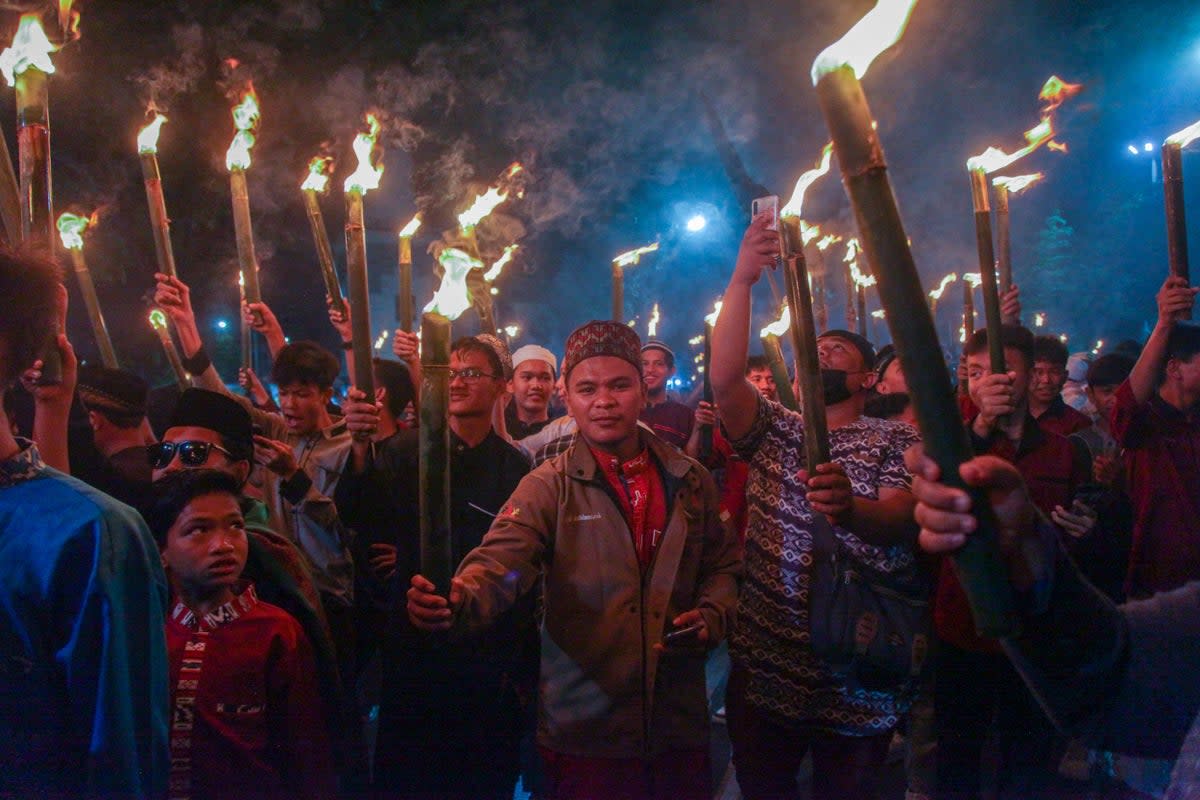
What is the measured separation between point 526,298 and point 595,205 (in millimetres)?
8043

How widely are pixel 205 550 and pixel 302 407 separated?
1.99 meters

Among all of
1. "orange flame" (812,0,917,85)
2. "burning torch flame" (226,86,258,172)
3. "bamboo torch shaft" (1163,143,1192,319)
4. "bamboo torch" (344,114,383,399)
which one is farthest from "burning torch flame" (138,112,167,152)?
"bamboo torch shaft" (1163,143,1192,319)

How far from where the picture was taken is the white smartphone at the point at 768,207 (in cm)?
280

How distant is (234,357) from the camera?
21.5m

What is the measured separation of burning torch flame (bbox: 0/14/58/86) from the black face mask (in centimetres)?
342

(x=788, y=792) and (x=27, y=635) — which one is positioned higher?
(x=27, y=635)

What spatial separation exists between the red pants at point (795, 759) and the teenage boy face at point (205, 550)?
225 centimetres

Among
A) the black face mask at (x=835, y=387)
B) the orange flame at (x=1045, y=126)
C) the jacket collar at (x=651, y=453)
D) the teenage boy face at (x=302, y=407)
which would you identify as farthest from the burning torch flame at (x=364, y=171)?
the orange flame at (x=1045, y=126)

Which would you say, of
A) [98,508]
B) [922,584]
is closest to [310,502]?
[98,508]

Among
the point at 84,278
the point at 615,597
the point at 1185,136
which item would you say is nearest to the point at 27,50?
the point at 84,278

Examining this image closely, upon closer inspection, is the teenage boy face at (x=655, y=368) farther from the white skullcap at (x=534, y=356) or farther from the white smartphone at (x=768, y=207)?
the white smartphone at (x=768, y=207)

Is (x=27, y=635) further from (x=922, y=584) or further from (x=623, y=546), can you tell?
(x=922, y=584)

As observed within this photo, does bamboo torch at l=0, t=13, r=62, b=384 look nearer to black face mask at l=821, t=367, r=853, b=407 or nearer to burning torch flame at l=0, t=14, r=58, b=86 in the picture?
burning torch flame at l=0, t=14, r=58, b=86

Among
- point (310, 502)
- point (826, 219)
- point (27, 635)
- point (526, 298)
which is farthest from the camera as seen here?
point (526, 298)
